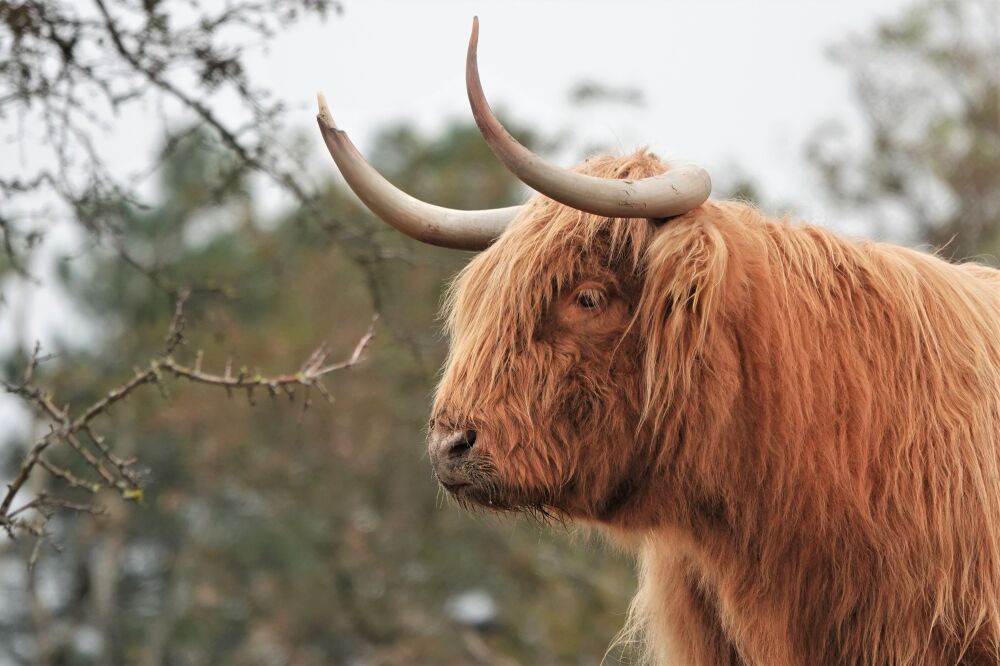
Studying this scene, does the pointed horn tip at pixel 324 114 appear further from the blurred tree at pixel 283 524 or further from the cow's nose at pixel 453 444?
the blurred tree at pixel 283 524

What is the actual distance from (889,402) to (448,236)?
4.36 ft

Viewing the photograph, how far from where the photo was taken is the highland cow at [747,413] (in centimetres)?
341

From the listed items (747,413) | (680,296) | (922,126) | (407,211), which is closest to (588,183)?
(680,296)

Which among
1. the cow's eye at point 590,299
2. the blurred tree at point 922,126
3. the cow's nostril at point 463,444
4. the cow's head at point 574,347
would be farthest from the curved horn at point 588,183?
the blurred tree at point 922,126

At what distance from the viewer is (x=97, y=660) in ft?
87.1

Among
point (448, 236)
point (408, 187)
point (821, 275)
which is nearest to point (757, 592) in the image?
point (821, 275)

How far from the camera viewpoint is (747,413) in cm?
352

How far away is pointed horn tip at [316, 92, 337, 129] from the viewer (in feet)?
11.2

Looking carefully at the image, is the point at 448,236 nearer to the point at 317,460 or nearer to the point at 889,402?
the point at 889,402

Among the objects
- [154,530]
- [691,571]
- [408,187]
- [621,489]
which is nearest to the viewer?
[621,489]

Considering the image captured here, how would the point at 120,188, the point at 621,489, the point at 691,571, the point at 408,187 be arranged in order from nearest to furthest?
the point at 621,489 → the point at 691,571 → the point at 120,188 → the point at 408,187

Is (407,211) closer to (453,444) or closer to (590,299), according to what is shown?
(590,299)

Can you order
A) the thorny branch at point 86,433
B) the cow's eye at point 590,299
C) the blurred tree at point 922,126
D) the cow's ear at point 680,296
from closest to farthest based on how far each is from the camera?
the cow's ear at point 680,296 < the cow's eye at point 590,299 < the thorny branch at point 86,433 < the blurred tree at point 922,126

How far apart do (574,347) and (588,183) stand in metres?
0.52
